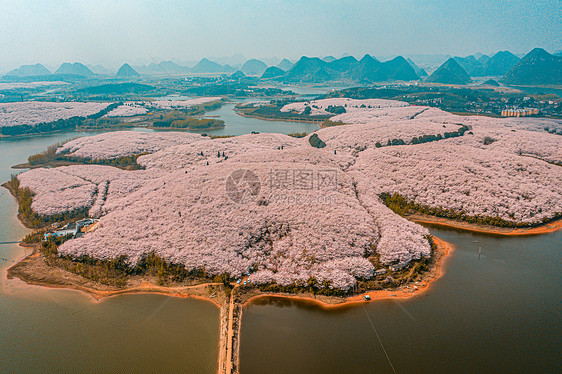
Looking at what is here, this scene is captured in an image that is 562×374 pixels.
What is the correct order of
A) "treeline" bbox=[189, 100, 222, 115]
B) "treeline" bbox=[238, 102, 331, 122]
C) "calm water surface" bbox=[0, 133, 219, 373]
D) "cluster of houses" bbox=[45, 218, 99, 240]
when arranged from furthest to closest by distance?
"treeline" bbox=[189, 100, 222, 115]
"treeline" bbox=[238, 102, 331, 122]
"cluster of houses" bbox=[45, 218, 99, 240]
"calm water surface" bbox=[0, 133, 219, 373]

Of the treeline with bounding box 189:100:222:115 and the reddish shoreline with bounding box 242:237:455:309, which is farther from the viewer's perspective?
the treeline with bounding box 189:100:222:115

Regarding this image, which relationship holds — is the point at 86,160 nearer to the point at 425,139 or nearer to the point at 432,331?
the point at 432,331

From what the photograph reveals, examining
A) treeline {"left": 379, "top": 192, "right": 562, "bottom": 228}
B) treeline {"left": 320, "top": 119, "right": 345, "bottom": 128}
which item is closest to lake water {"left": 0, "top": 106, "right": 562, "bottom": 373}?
treeline {"left": 379, "top": 192, "right": 562, "bottom": 228}

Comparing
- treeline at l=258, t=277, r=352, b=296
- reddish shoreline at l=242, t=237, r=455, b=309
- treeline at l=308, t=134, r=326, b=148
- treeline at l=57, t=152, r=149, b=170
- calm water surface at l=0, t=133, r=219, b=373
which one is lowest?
calm water surface at l=0, t=133, r=219, b=373

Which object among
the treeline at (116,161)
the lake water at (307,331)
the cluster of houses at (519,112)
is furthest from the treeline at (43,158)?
the cluster of houses at (519,112)

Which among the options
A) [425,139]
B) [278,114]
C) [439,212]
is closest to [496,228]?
[439,212]

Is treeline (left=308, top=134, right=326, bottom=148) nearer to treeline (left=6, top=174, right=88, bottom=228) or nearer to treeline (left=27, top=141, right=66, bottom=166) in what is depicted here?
treeline (left=6, top=174, right=88, bottom=228)

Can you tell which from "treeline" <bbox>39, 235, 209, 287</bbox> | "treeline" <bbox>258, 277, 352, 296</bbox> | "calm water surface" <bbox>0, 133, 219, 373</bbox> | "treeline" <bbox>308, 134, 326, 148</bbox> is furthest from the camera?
"treeline" <bbox>308, 134, 326, 148</bbox>
